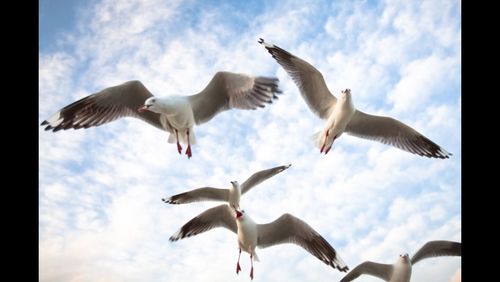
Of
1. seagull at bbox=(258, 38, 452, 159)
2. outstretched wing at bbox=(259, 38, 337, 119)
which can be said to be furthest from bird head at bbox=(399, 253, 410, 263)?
outstretched wing at bbox=(259, 38, 337, 119)

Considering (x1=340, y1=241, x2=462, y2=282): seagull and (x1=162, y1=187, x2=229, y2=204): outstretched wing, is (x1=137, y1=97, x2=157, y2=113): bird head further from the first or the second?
(x1=340, y1=241, x2=462, y2=282): seagull

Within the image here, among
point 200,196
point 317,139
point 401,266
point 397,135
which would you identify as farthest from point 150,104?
point 401,266

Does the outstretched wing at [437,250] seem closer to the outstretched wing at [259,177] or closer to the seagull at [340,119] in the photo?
the seagull at [340,119]

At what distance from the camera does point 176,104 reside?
302 cm

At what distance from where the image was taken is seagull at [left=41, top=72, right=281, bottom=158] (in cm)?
304

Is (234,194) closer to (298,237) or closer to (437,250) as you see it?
(298,237)

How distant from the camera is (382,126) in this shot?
3.41 m

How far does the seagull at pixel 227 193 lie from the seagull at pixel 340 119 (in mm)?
416

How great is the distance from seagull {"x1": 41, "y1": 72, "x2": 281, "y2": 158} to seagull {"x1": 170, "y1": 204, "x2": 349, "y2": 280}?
692 mm

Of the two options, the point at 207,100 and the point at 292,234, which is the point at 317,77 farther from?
the point at 292,234

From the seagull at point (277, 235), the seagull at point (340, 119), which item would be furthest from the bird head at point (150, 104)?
the seagull at point (277, 235)

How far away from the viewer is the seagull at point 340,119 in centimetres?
318
